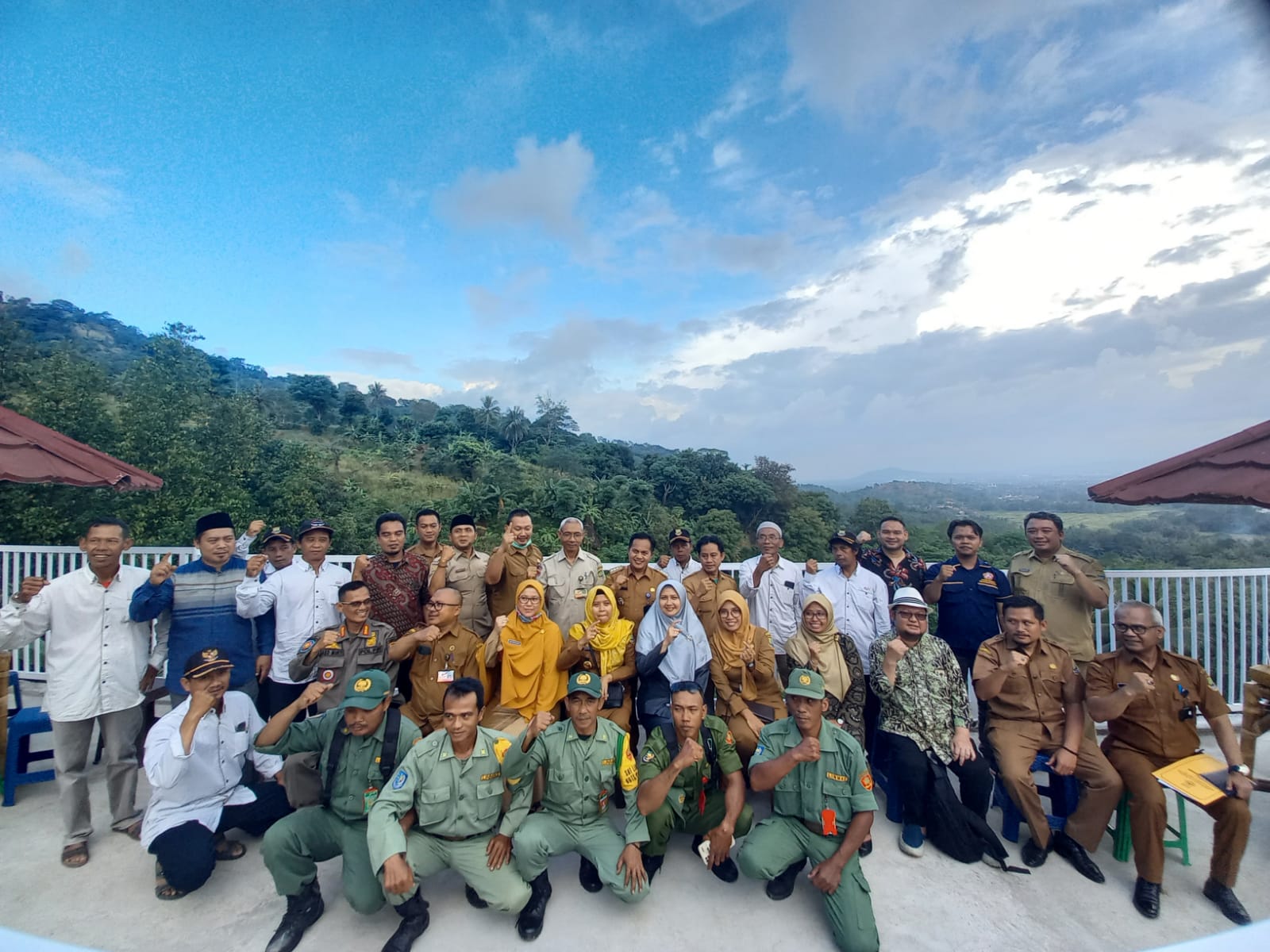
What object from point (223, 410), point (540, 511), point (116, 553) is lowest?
point (540, 511)

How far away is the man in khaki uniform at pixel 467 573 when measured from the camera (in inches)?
170

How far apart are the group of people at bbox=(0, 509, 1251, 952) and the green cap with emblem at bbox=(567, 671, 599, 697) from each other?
0.09 feet

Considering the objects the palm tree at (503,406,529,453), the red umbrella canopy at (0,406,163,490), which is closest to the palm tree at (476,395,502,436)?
the palm tree at (503,406,529,453)

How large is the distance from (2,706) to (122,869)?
1551mm

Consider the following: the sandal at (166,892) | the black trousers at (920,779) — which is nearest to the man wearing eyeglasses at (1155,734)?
the black trousers at (920,779)

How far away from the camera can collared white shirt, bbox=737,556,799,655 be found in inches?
176

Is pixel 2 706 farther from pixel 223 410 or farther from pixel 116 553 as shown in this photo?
pixel 223 410

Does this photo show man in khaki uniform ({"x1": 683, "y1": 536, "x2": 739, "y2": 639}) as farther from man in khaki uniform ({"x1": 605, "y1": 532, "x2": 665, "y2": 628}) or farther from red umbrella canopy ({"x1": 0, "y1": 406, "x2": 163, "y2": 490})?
red umbrella canopy ({"x1": 0, "y1": 406, "x2": 163, "y2": 490})

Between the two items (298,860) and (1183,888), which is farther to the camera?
(1183,888)

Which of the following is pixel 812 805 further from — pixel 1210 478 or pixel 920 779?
pixel 1210 478

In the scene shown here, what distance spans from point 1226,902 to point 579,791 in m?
3.28

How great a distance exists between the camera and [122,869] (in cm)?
310

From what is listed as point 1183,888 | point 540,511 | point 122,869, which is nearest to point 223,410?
point 540,511

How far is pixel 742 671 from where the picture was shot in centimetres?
373
